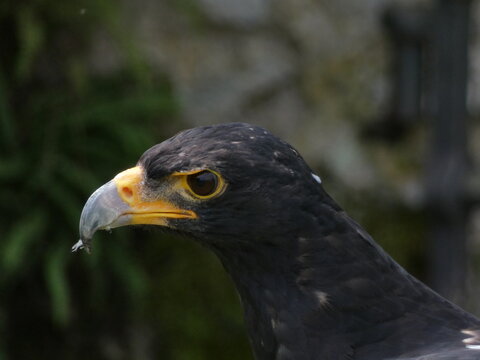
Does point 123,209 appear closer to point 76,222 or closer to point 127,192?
point 127,192

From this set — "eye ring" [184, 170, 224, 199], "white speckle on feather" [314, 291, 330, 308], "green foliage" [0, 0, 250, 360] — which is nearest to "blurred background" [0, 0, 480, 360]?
"green foliage" [0, 0, 250, 360]

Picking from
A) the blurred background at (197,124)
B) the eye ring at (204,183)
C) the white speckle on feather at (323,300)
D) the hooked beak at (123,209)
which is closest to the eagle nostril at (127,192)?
the hooked beak at (123,209)

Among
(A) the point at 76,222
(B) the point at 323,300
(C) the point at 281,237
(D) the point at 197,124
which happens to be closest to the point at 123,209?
(C) the point at 281,237

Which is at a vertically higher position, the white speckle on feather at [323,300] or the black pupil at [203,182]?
the black pupil at [203,182]

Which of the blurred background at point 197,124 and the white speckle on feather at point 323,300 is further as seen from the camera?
the blurred background at point 197,124

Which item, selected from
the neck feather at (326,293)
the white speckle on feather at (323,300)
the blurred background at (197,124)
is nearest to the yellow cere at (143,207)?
the neck feather at (326,293)

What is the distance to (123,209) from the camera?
106 inches

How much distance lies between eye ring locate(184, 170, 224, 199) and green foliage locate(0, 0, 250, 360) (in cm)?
237

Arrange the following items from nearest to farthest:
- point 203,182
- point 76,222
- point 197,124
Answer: point 203,182 → point 76,222 → point 197,124

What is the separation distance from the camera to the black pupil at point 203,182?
263cm

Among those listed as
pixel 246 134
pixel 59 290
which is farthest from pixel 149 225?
pixel 59 290

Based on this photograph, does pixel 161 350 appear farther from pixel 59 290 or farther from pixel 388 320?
pixel 388 320

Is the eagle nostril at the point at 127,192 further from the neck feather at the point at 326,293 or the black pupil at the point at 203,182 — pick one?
the neck feather at the point at 326,293

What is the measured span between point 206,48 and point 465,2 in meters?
1.46
